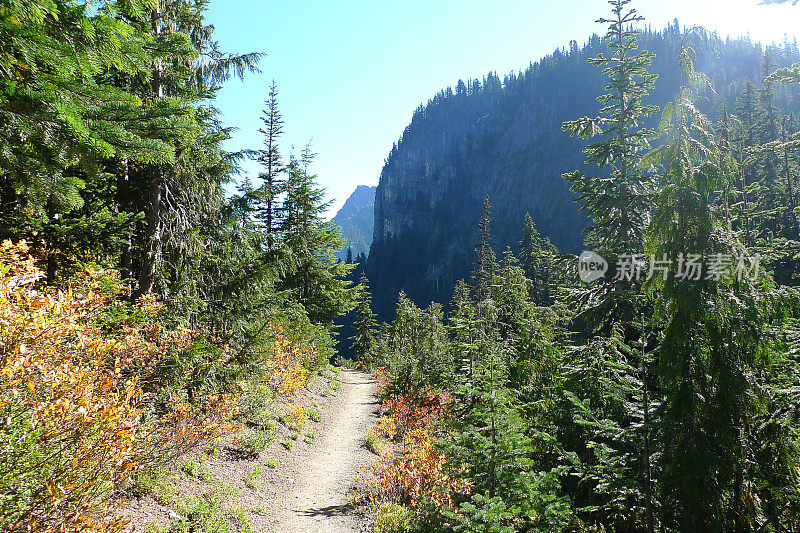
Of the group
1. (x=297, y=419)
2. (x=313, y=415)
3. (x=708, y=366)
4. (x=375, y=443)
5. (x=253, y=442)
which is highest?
(x=708, y=366)

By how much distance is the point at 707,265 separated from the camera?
14.4 feet

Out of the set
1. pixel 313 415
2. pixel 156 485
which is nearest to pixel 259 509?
pixel 156 485

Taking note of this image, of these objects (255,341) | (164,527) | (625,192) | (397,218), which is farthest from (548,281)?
(397,218)

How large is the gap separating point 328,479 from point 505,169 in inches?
6788

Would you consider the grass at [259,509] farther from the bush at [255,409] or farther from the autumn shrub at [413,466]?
the bush at [255,409]

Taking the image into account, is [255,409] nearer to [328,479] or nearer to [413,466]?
[328,479]

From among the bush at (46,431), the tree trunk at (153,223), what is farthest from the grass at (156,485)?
the tree trunk at (153,223)

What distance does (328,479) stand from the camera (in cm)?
1008

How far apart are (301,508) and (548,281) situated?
130ft

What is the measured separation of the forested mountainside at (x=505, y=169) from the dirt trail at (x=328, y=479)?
4915 inches

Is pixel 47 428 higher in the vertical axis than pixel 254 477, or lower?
higher

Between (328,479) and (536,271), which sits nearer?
(328,479)

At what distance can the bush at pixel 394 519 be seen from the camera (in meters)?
7.09

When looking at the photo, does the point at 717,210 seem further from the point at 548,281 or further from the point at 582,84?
the point at 582,84
